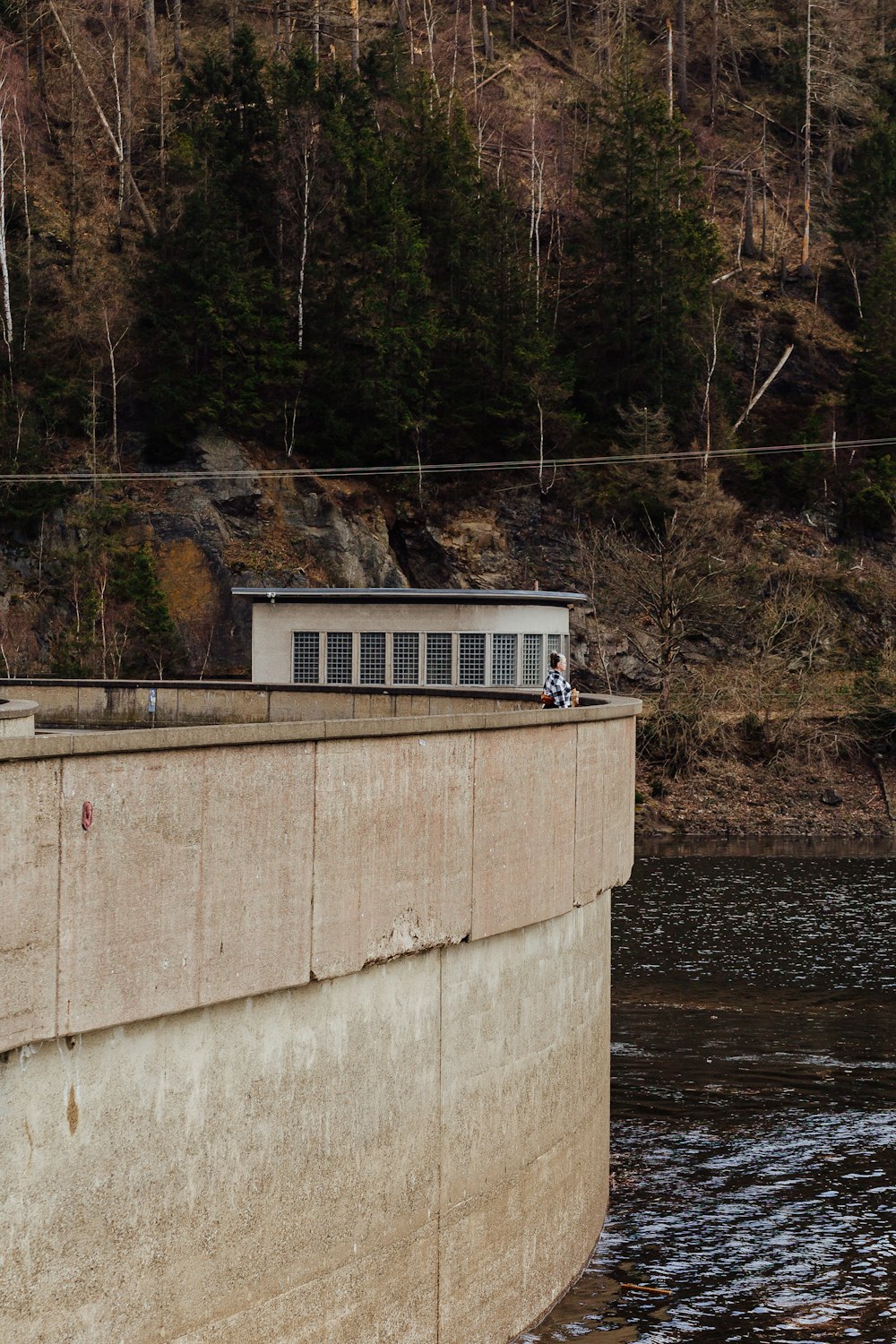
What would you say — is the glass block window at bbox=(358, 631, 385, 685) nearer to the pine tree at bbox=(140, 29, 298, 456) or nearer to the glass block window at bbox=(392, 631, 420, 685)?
the glass block window at bbox=(392, 631, 420, 685)

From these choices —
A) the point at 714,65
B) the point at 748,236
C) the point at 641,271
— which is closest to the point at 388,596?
the point at 641,271

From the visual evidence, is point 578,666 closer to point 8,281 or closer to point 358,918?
point 8,281

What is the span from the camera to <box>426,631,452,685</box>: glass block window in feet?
139

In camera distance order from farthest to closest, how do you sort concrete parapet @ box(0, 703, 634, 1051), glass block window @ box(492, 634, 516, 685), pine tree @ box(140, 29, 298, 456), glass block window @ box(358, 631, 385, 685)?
pine tree @ box(140, 29, 298, 456) → glass block window @ box(492, 634, 516, 685) → glass block window @ box(358, 631, 385, 685) → concrete parapet @ box(0, 703, 634, 1051)

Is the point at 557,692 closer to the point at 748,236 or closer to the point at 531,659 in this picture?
the point at 531,659

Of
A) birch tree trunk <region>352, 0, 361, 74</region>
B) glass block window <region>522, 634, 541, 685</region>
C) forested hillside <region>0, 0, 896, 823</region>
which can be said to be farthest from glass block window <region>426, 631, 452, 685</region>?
birch tree trunk <region>352, 0, 361, 74</region>

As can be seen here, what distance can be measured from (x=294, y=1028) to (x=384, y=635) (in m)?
33.1

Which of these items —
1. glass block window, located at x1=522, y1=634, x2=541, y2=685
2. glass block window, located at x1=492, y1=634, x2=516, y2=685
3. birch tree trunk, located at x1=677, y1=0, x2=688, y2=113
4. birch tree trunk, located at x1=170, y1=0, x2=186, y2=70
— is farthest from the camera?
birch tree trunk, located at x1=677, y1=0, x2=688, y2=113

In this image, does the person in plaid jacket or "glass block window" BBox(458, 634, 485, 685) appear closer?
the person in plaid jacket

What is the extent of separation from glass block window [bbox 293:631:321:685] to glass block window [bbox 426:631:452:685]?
3.01 metres

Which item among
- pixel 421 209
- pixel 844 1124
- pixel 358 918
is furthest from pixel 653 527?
pixel 358 918

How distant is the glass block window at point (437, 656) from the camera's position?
1673 inches

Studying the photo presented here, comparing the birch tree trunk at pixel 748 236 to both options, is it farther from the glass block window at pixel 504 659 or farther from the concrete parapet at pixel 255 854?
the concrete parapet at pixel 255 854

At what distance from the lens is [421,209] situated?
6938cm
